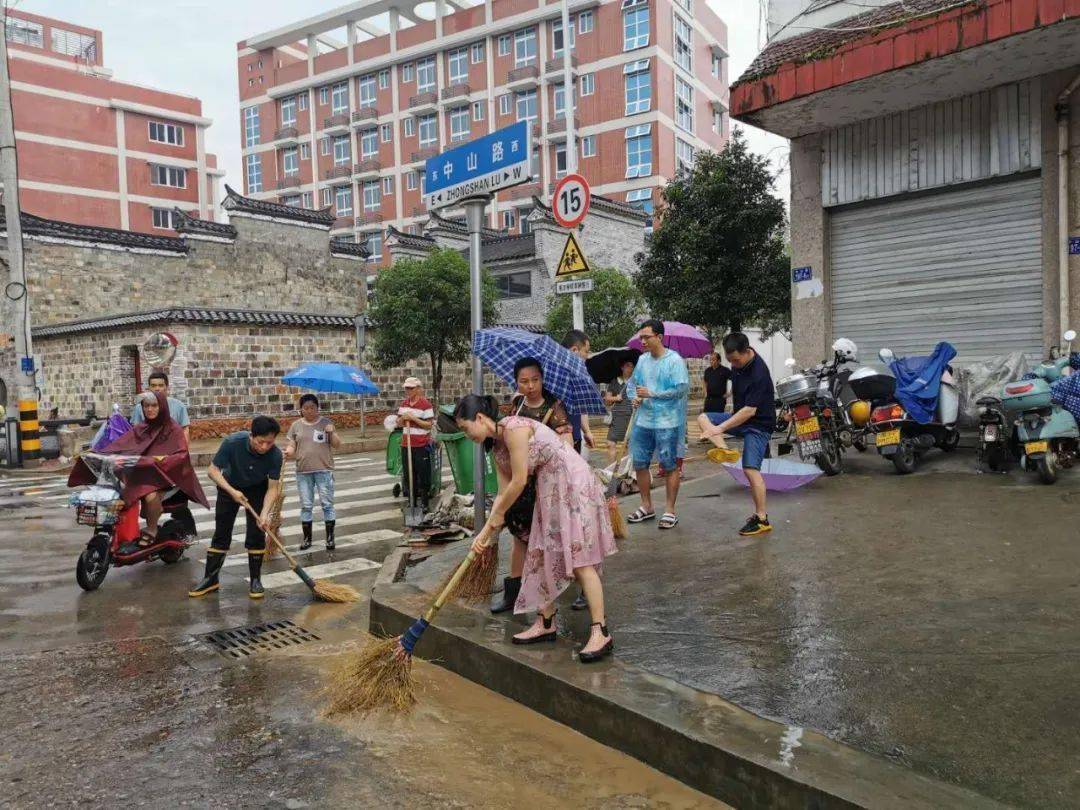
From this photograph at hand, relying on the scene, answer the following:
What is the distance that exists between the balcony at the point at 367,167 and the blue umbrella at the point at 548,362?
49.5 m

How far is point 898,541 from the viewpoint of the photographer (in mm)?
5828

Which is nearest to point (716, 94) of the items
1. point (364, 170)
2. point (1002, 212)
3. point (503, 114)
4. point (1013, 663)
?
point (503, 114)

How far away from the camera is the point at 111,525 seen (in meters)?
6.51

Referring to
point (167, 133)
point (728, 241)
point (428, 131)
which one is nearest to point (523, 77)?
point (428, 131)

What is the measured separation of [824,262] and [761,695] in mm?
8187

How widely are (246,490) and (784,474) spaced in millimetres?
5032

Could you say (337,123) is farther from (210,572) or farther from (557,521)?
(557,521)

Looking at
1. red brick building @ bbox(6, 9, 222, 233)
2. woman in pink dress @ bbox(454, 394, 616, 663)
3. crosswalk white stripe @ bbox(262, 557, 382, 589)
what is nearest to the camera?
woman in pink dress @ bbox(454, 394, 616, 663)

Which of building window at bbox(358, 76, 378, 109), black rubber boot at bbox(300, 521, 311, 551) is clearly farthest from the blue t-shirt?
building window at bbox(358, 76, 378, 109)

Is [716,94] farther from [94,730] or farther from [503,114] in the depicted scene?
[94,730]

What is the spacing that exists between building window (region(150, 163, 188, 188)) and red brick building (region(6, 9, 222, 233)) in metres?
0.06

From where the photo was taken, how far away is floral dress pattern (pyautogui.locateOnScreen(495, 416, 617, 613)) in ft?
13.3

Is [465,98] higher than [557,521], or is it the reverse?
[465,98]

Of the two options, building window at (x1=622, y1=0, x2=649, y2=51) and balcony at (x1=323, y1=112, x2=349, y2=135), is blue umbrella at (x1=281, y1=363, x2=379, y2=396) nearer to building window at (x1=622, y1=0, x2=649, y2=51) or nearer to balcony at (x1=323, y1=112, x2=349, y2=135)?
building window at (x1=622, y1=0, x2=649, y2=51)
